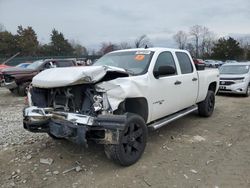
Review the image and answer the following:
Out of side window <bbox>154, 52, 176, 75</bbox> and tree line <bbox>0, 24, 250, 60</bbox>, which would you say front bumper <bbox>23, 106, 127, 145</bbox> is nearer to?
side window <bbox>154, 52, 176, 75</bbox>

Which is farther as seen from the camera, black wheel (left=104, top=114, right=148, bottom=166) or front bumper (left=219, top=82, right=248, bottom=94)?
front bumper (left=219, top=82, right=248, bottom=94)

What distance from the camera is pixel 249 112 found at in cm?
855

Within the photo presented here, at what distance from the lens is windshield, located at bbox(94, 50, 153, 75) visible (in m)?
5.15

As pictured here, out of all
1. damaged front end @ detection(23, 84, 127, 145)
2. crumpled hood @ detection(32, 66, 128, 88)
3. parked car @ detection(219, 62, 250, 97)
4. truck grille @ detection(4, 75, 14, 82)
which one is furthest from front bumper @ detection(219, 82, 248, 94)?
truck grille @ detection(4, 75, 14, 82)

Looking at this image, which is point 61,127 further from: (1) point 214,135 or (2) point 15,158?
(1) point 214,135

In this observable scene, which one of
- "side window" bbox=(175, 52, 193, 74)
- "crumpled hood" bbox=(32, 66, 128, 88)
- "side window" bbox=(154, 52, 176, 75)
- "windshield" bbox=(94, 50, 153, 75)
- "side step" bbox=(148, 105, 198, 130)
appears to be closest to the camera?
"crumpled hood" bbox=(32, 66, 128, 88)

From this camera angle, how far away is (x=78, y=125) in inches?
159

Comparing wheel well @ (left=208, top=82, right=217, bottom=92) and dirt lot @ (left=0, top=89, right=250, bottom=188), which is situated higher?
wheel well @ (left=208, top=82, right=217, bottom=92)

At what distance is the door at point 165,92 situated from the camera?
5.06 m

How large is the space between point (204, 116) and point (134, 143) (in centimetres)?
388

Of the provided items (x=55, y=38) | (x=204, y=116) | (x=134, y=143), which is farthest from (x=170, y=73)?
(x=55, y=38)

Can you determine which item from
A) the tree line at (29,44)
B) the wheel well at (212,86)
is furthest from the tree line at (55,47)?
the wheel well at (212,86)

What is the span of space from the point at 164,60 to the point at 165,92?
753 millimetres

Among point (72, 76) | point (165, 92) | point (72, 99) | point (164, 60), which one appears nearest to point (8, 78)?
point (164, 60)
